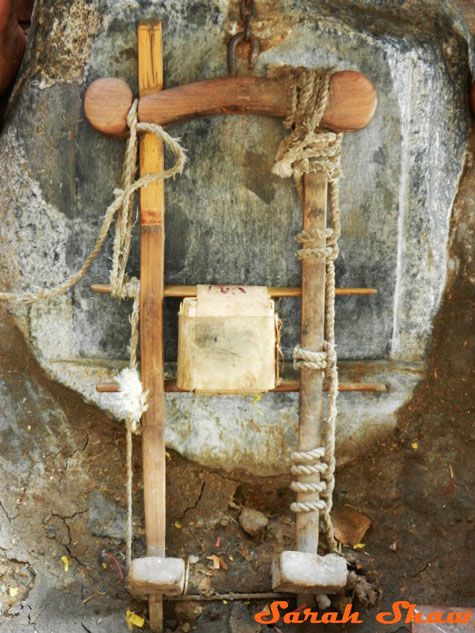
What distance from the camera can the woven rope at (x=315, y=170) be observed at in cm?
194

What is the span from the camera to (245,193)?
2.21 meters

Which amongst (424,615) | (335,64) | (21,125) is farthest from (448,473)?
(21,125)

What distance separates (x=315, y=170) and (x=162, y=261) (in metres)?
0.56

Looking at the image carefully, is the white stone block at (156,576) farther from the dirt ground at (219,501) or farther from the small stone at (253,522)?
the small stone at (253,522)

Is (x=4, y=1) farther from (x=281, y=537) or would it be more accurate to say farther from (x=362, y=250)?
(x=281, y=537)

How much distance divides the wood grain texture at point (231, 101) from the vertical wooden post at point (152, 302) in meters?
0.05

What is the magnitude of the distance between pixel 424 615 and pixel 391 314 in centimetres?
99

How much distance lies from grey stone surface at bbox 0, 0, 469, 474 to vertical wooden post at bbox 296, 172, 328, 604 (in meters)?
0.22

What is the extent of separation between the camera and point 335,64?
215 centimetres

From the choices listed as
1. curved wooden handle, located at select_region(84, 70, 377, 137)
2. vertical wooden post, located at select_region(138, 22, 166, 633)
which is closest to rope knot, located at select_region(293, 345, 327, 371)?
vertical wooden post, located at select_region(138, 22, 166, 633)

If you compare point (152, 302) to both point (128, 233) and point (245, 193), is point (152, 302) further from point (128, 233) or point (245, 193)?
point (245, 193)

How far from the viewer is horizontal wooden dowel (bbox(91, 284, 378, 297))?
6.61 ft

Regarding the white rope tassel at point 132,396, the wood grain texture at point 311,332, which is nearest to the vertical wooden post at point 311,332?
the wood grain texture at point 311,332

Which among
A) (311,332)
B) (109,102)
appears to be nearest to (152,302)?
(311,332)
